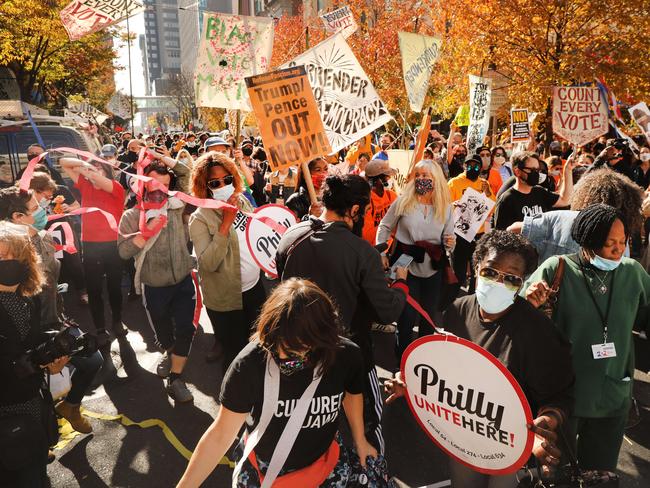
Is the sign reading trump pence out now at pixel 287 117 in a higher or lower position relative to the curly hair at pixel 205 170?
higher

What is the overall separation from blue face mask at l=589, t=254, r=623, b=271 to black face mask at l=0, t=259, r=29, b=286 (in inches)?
109

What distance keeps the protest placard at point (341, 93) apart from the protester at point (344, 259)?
2408 mm

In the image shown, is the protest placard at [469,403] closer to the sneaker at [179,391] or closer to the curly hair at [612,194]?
the curly hair at [612,194]

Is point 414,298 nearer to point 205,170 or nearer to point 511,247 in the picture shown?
point 205,170

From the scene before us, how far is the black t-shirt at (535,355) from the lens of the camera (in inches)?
89.2

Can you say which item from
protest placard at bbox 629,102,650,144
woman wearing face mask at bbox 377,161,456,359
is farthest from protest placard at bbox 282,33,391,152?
protest placard at bbox 629,102,650,144

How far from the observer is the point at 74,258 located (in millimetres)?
6445

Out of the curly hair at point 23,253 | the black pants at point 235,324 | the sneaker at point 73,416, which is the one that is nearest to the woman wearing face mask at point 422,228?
the black pants at point 235,324

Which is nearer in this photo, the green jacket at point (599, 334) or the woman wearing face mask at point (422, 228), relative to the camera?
the green jacket at point (599, 334)

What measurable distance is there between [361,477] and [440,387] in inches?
20.5

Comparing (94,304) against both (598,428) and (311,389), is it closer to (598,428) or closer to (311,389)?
(311,389)

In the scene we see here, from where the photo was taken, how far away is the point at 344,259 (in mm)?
2863

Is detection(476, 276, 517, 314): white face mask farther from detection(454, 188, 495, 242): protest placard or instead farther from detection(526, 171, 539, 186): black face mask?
detection(454, 188, 495, 242): protest placard

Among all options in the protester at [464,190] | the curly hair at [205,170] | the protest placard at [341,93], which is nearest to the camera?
the curly hair at [205,170]
